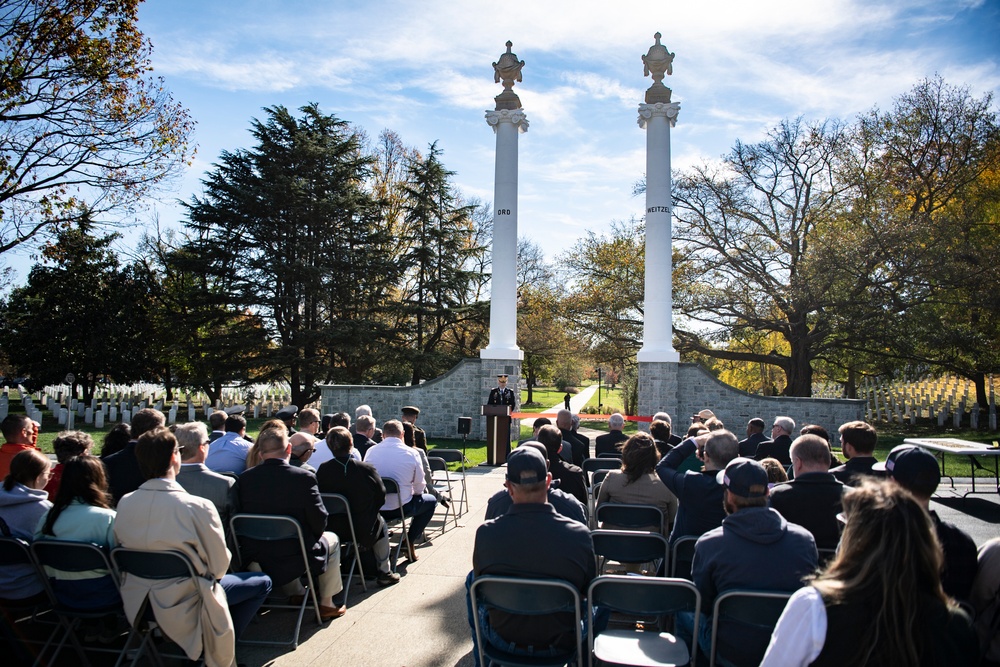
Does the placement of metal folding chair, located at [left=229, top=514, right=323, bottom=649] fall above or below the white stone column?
below

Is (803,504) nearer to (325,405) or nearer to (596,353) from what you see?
(325,405)

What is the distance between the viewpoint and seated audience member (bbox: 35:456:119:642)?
4.18 metres

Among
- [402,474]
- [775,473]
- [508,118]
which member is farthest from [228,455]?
[508,118]

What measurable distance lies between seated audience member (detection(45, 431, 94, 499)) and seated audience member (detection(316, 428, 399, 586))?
71.0 inches

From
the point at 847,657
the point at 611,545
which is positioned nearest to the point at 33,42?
the point at 611,545

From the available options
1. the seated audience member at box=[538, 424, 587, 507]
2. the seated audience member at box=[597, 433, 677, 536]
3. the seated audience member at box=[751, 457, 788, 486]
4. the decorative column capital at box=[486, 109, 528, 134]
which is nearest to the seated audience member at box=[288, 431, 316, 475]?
the seated audience member at box=[538, 424, 587, 507]

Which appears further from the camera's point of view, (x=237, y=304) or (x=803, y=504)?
(x=237, y=304)

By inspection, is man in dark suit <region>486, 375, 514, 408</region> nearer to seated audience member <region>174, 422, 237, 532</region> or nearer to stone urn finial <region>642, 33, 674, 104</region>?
stone urn finial <region>642, 33, 674, 104</region>

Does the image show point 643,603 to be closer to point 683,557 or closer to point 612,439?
point 683,557

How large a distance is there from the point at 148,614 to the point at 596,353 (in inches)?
964

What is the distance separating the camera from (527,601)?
11.4ft

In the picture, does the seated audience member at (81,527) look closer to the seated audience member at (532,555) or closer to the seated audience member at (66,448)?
the seated audience member at (66,448)

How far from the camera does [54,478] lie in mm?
5156

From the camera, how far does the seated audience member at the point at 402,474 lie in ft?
22.2
